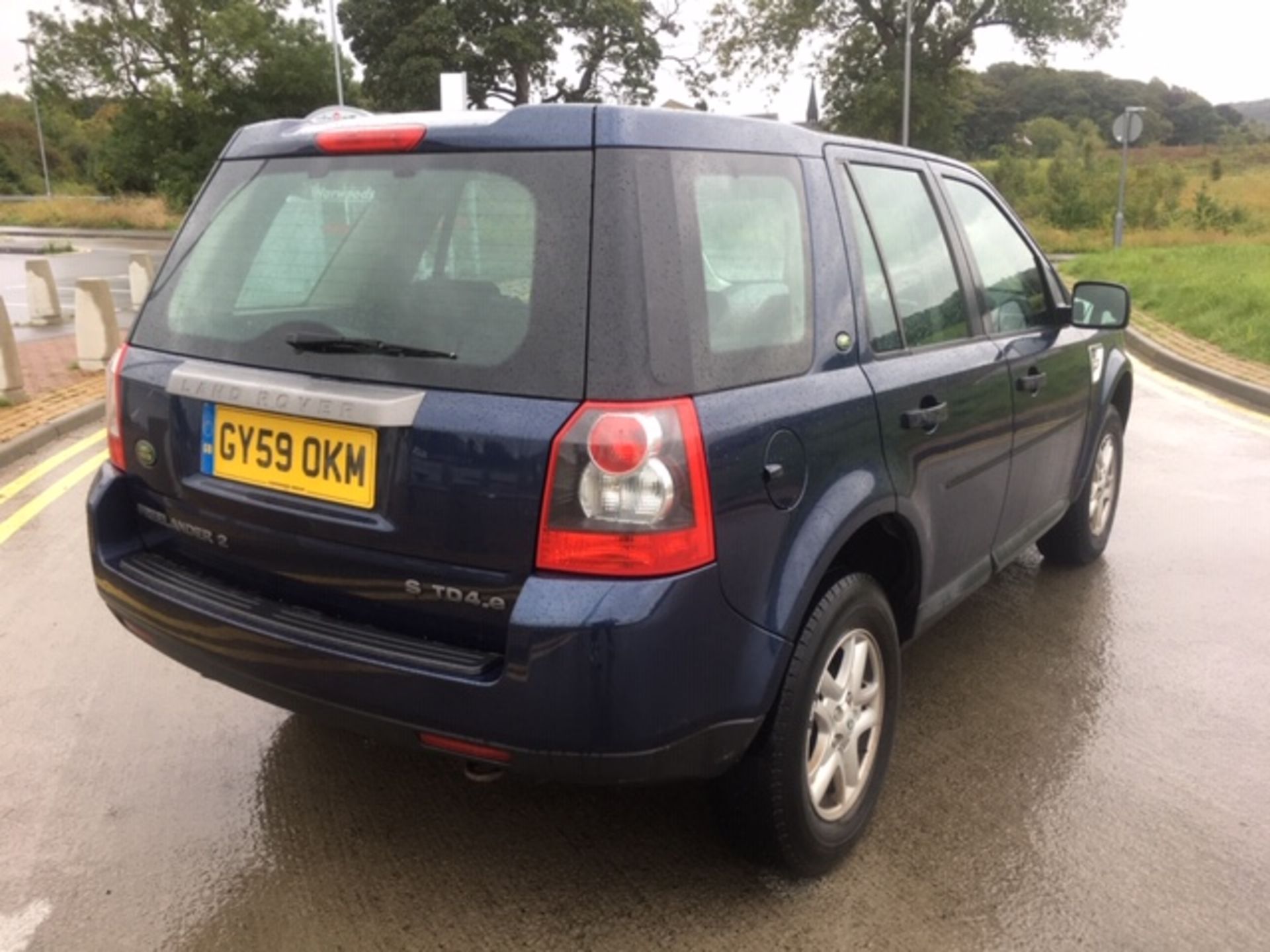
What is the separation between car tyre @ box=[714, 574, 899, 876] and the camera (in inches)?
96.3

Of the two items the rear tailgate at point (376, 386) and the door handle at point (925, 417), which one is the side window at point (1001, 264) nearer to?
the door handle at point (925, 417)

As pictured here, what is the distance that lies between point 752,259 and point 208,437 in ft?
4.42

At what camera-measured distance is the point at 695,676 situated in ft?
7.16

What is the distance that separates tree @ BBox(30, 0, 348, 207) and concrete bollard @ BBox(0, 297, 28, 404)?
1338 inches

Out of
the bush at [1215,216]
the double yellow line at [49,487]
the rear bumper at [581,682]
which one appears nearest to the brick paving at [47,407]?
the double yellow line at [49,487]

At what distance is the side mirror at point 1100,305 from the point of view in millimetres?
4102

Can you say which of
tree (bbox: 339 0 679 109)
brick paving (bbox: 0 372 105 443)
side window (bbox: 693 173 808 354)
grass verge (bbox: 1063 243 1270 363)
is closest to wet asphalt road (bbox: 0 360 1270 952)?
side window (bbox: 693 173 808 354)

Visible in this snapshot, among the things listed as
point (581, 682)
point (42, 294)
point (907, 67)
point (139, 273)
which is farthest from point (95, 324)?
point (907, 67)

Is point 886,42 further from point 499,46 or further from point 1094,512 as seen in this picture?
point 1094,512

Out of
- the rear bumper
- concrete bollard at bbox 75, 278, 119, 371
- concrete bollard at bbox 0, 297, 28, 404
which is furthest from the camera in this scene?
concrete bollard at bbox 75, 278, 119, 371

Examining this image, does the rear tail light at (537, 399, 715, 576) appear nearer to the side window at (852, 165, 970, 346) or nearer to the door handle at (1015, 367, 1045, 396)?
the side window at (852, 165, 970, 346)

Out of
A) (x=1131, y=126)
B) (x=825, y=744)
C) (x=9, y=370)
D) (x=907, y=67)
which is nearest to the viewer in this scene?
(x=825, y=744)

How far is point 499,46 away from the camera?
39500 millimetres

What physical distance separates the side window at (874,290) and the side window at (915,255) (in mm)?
44
